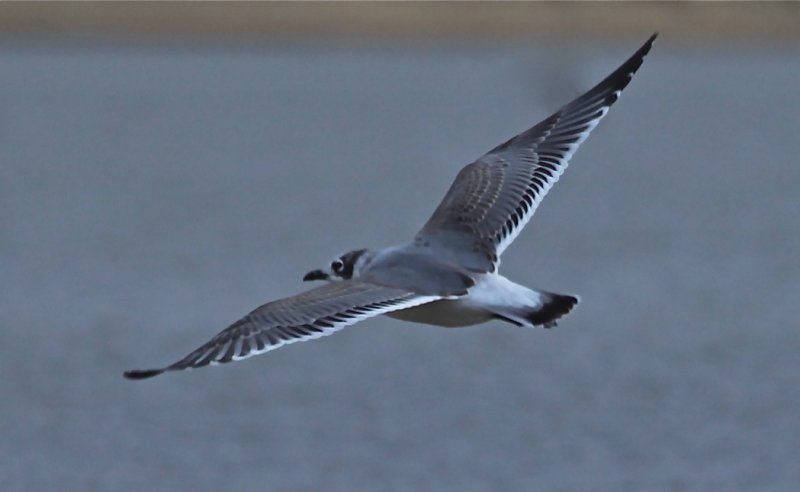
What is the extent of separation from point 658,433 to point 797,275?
13.5 ft

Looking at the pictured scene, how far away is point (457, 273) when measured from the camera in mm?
6180

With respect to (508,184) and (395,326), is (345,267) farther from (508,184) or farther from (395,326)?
(395,326)

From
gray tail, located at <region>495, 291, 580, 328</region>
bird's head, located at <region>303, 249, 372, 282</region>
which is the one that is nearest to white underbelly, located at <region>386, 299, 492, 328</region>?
gray tail, located at <region>495, 291, 580, 328</region>

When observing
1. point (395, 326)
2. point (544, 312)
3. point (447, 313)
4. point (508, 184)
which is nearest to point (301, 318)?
point (447, 313)

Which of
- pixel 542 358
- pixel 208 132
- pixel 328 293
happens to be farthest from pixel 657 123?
pixel 328 293

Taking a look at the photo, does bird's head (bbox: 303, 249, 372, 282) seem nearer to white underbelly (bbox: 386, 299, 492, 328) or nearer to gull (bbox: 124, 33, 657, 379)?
gull (bbox: 124, 33, 657, 379)

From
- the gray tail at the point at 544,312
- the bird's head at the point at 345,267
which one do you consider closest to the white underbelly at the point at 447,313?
the gray tail at the point at 544,312

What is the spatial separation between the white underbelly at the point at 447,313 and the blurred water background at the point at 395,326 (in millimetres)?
1810

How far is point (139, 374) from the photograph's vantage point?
5.27 meters

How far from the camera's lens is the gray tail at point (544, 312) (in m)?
5.79

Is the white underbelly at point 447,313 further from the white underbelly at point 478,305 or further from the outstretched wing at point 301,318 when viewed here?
the outstretched wing at point 301,318

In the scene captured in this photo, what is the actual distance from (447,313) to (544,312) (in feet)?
1.32

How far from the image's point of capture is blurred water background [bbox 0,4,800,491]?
8516 millimetres

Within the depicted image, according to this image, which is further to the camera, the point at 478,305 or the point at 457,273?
the point at 457,273
